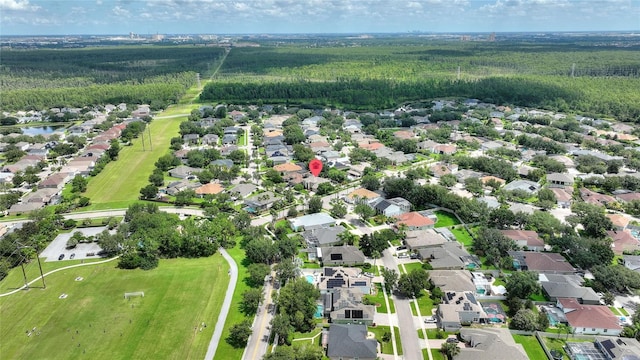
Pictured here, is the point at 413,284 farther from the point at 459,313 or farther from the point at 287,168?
the point at 287,168

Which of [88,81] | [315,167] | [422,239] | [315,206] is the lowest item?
A: [422,239]

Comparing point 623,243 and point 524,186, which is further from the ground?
point 524,186

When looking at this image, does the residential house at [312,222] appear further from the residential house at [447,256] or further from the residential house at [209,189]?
the residential house at [209,189]

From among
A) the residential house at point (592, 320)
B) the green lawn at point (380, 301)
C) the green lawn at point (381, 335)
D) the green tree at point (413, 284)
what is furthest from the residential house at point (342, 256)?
the residential house at point (592, 320)

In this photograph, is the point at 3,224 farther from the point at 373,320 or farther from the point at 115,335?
the point at 373,320

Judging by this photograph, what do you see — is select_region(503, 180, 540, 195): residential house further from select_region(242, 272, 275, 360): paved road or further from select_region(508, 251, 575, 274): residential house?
select_region(242, 272, 275, 360): paved road

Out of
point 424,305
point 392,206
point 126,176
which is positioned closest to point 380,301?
point 424,305

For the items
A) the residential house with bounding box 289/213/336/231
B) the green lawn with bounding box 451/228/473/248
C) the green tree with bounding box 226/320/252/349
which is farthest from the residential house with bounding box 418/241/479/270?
the green tree with bounding box 226/320/252/349
